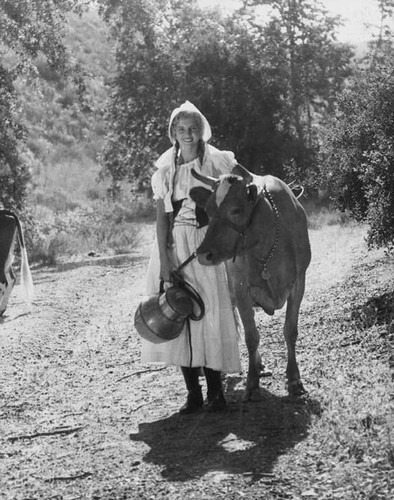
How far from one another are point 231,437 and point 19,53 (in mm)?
15121

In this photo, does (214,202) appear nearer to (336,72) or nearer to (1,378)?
(1,378)

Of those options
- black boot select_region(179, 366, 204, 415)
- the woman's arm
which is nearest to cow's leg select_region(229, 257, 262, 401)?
black boot select_region(179, 366, 204, 415)

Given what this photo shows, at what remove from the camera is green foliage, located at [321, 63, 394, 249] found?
10070 millimetres

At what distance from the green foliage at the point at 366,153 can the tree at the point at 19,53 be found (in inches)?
372

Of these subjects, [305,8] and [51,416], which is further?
[305,8]

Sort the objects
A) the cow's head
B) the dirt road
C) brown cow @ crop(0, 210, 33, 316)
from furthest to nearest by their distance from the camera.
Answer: brown cow @ crop(0, 210, 33, 316), the cow's head, the dirt road

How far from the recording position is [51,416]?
7602mm

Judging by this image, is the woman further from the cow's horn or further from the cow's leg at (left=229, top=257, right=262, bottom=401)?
the cow's horn

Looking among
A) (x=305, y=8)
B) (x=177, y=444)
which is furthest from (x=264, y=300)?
(x=305, y=8)

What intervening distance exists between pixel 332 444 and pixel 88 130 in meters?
46.9

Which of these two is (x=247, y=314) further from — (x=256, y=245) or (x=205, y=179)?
(x=205, y=179)

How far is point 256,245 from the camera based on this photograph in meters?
7.23

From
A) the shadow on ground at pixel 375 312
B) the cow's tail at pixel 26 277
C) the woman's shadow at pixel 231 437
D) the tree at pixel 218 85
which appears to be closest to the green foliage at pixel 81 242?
the tree at pixel 218 85

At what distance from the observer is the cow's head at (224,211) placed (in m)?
6.75
